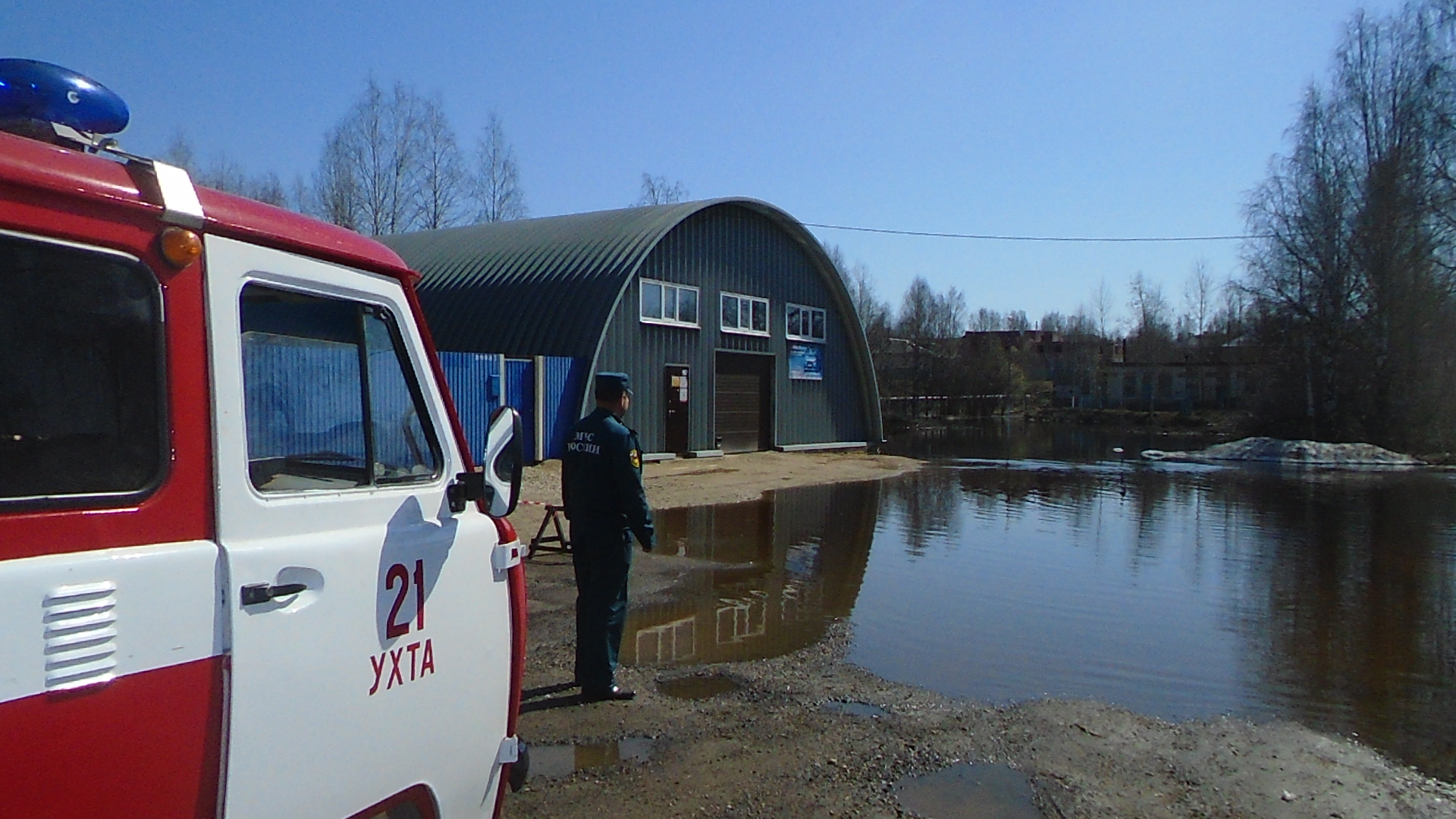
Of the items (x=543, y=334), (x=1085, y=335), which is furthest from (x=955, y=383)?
(x=543, y=334)

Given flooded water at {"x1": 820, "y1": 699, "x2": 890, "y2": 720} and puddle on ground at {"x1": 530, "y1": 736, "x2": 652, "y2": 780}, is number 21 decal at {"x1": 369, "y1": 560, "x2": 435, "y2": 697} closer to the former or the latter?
puddle on ground at {"x1": 530, "y1": 736, "x2": 652, "y2": 780}

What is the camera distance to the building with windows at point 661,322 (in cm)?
2098

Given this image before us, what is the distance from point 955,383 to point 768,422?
45.5 meters

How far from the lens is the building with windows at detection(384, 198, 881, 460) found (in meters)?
21.0

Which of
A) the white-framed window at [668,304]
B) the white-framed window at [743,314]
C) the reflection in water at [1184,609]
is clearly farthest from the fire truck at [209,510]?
the white-framed window at [743,314]

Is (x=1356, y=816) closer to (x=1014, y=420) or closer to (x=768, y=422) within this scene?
(x=768, y=422)

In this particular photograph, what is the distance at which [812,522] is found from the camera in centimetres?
1445

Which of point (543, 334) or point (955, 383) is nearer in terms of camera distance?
point (543, 334)

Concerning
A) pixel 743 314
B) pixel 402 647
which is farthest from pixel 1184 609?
pixel 743 314

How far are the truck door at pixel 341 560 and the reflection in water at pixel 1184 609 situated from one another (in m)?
4.22

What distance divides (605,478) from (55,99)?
3.91 metres

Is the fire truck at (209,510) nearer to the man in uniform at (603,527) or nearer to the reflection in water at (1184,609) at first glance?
the man in uniform at (603,527)

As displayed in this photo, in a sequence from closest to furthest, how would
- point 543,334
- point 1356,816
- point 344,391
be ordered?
point 344,391 → point 1356,816 → point 543,334

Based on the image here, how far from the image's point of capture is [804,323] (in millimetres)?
29172
